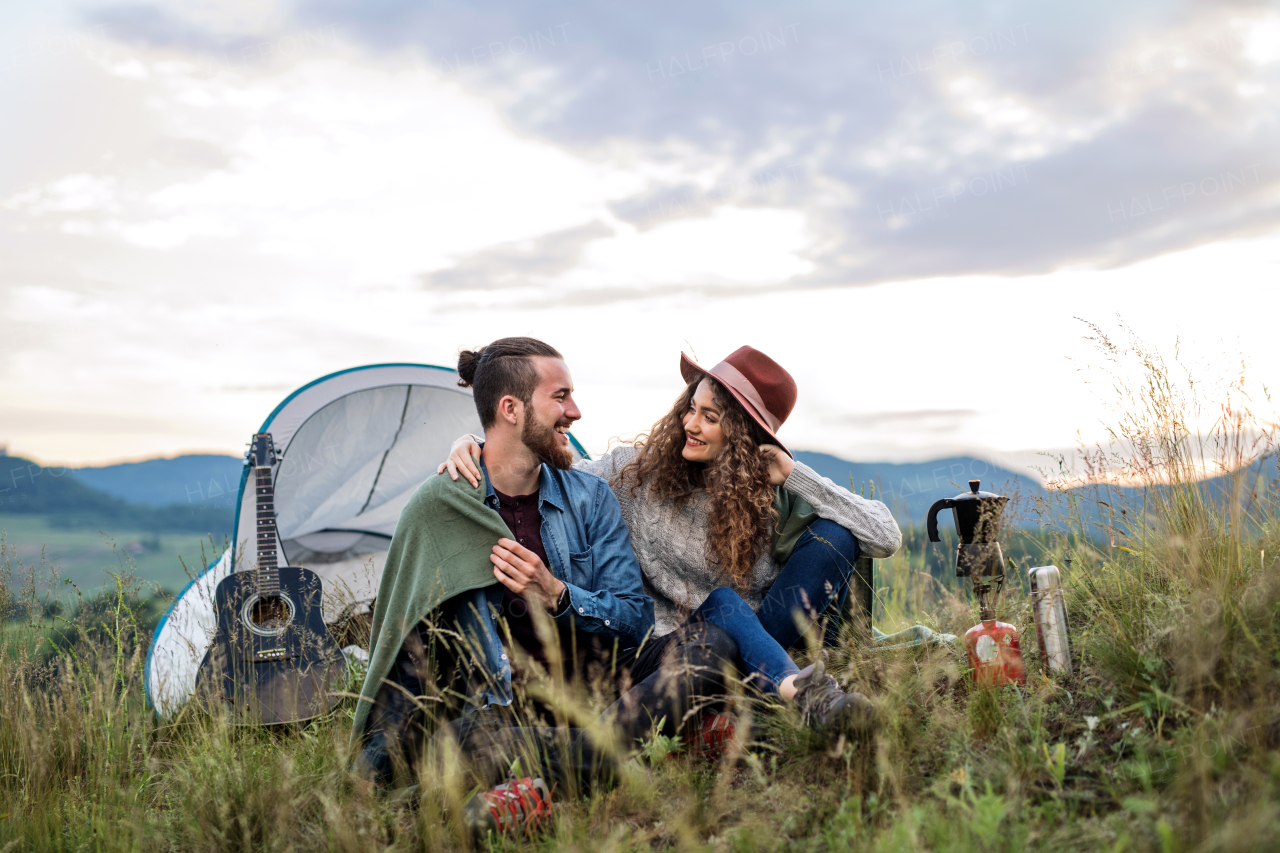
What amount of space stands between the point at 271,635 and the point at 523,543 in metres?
1.94

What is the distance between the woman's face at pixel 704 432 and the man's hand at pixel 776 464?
0.19 meters

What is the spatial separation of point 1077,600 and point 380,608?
2852 millimetres

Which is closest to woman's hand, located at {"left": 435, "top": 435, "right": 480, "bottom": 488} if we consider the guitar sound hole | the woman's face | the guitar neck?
the woman's face

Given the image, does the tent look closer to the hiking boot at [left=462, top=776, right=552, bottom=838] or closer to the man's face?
the man's face

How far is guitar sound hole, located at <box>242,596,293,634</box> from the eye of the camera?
4.39 metres

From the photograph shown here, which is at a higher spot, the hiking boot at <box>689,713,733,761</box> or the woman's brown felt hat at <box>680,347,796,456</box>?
the woman's brown felt hat at <box>680,347,796,456</box>

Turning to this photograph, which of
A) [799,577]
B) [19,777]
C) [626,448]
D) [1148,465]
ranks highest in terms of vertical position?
[626,448]

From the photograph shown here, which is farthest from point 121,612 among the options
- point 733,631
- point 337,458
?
point 733,631

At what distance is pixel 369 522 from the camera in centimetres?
604

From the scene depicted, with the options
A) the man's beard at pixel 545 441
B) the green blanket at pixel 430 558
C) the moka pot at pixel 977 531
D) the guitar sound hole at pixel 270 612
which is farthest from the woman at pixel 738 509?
the guitar sound hole at pixel 270 612

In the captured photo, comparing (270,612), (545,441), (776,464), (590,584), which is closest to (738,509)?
(776,464)

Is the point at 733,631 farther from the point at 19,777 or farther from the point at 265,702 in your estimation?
the point at 19,777

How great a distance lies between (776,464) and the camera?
343 cm

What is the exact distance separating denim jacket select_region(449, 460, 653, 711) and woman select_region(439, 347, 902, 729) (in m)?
0.20
